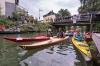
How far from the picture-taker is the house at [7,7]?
3309 centimetres

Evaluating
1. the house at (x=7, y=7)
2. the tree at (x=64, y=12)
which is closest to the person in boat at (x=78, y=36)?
the house at (x=7, y=7)

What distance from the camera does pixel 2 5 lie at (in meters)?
33.2

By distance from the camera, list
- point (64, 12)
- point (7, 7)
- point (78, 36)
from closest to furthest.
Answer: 1. point (78, 36)
2. point (7, 7)
3. point (64, 12)

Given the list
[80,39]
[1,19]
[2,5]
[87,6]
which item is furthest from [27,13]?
[80,39]

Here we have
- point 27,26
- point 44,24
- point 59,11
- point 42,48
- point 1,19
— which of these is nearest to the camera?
point 42,48

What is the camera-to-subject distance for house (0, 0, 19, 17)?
33.1 m

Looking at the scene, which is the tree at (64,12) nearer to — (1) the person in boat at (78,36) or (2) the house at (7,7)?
(2) the house at (7,7)

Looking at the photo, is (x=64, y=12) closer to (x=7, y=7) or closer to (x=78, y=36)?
(x=7, y=7)

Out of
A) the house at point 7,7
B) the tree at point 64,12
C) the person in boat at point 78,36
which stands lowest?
the person in boat at point 78,36

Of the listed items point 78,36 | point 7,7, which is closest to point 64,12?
point 7,7

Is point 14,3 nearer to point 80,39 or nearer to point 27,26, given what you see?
point 27,26

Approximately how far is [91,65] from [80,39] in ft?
18.0

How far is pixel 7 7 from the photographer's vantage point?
3412cm

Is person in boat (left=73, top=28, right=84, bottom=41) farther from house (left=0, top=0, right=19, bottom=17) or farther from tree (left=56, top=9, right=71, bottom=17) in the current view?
tree (left=56, top=9, right=71, bottom=17)
